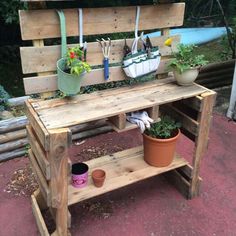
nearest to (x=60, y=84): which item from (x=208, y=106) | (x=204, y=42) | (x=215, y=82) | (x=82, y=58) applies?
(x=82, y=58)

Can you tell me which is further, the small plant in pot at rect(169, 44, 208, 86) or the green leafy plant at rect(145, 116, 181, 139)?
the green leafy plant at rect(145, 116, 181, 139)

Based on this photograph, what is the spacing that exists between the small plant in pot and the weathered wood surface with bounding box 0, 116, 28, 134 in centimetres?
174

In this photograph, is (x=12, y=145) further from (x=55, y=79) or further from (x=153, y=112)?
(x=153, y=112)

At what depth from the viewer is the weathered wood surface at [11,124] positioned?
11.0 ft

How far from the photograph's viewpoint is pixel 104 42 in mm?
2346

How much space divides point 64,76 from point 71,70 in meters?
0.06

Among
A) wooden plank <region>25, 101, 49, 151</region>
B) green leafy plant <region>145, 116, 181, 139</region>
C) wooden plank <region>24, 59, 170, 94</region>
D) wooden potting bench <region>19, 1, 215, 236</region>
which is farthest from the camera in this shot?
green leafy plant <region>145, 116, 181, 139</region>

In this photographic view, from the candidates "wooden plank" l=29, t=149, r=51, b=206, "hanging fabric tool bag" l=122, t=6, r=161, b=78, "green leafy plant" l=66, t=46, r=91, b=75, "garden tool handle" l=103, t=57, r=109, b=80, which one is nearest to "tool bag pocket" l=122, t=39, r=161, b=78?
"hanging fabric tool bag" l=122, t=6, r=161, b=78

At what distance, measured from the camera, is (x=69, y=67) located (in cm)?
216

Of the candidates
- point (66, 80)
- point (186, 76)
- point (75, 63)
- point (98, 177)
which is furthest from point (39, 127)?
point (186, 76)

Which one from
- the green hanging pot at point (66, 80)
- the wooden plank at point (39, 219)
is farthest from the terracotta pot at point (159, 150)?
the wooden plank at point (39, 219)

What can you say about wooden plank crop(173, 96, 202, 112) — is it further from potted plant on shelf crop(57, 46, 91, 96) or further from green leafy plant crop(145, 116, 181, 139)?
potted plant on shelf crop(57, 46, 91, 96)

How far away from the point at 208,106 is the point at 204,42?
460 centimetres

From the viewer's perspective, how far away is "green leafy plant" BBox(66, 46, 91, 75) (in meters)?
2.09
